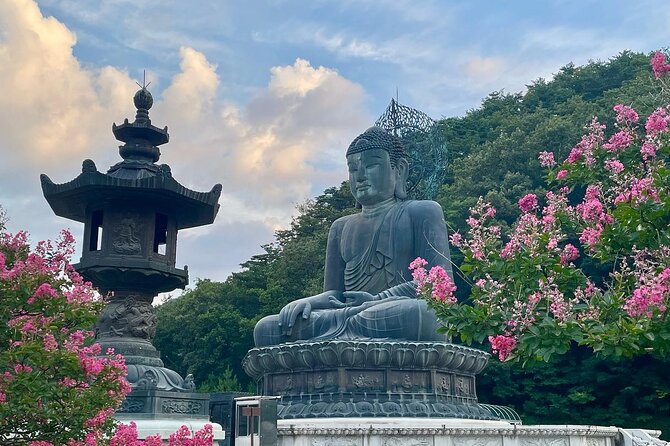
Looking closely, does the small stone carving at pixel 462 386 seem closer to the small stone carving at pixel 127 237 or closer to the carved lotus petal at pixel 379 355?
the carved lotus petal at pixel 379 355

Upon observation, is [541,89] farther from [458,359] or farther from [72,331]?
[72,331]

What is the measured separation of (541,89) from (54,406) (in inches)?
1097

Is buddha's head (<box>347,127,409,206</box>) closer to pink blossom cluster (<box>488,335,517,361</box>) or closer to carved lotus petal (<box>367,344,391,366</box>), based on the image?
carved lotus petal (<box>367,344,391,366</box>)

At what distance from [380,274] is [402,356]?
2.25 m

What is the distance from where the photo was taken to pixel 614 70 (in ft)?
98.1

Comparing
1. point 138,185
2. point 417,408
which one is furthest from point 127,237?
point 417,408

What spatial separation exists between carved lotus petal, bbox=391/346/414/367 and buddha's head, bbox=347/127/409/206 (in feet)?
10.1

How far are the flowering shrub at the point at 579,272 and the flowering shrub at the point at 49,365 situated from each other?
94.2 inches

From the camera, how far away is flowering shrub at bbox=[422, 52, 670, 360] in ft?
→ 18.1

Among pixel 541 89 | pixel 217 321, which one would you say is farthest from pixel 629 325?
pixel 541 89

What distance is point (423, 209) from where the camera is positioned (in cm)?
1179

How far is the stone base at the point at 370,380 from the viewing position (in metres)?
9.55

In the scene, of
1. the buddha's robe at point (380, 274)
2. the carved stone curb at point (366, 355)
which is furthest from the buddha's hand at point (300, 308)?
the carved stone curb at point (366, 355)

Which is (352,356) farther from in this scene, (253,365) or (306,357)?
(253,365)
